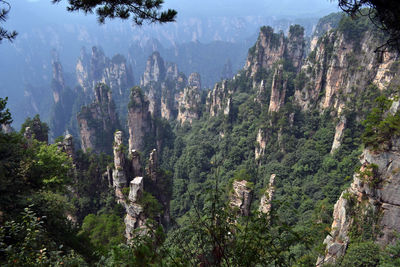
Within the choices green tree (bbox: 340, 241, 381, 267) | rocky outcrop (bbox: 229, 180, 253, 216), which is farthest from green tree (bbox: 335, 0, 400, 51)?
rocky outcrop (bbox: 229, 180, 253, 216)

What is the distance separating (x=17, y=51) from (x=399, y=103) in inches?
8770

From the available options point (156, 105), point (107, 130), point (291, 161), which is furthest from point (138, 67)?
point (291, 161)

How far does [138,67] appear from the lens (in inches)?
7480

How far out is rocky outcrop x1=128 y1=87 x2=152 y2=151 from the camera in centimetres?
5262

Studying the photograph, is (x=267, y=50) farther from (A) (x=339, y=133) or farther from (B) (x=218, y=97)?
(A) (x=339, y=133)

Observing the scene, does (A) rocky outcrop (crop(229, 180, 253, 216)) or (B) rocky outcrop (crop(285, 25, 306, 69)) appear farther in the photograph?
(B) rocky outcrop (crop(285, 25, 306, 69))

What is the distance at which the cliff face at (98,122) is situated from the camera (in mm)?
60219

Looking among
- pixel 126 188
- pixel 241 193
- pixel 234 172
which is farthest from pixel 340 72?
pixel 126 188

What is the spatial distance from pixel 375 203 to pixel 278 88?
31.9 metres

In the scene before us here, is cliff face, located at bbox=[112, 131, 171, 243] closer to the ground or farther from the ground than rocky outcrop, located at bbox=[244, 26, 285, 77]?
closer to the ground

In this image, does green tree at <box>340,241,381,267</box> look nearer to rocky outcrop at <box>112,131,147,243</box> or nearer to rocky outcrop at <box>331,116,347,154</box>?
rocky outcrop at <box>112,131,147,243</box>

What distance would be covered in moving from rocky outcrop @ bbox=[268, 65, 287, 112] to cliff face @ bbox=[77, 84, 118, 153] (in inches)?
1587

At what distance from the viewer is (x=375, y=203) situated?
14141 mm

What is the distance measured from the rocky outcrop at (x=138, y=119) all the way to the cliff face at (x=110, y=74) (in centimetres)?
7320
